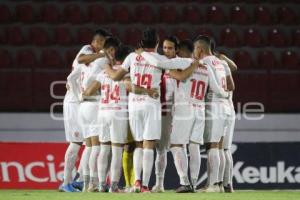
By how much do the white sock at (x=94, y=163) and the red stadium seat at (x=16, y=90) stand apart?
438 cm

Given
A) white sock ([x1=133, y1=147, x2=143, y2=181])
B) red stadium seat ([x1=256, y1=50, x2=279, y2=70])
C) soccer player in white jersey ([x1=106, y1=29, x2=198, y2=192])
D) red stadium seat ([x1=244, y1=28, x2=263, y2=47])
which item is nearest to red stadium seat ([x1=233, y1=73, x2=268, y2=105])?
red stadium seat ([x1=256, y1=50, x2=279, y2=70])

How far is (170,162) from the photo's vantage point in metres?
13.0

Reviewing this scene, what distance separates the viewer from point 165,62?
9.63 metres

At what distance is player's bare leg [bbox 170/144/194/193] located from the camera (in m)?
9.87

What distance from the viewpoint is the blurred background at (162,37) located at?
43.2ft

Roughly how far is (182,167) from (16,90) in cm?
544

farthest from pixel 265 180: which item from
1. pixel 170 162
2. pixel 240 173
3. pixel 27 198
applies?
pixel 27 198

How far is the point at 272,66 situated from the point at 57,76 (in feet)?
14.1

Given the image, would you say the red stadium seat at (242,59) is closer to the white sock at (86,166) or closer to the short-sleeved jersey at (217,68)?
the short-sleeved jersey at (217,68)

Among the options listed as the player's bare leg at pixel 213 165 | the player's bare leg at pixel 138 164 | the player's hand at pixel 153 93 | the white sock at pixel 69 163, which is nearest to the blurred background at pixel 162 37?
the white sock at pixel 69 163

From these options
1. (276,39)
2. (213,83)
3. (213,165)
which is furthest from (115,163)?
(276,39)

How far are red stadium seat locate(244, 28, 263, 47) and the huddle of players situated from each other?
6192mm

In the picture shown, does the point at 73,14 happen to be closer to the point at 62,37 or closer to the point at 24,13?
the point at 62,37

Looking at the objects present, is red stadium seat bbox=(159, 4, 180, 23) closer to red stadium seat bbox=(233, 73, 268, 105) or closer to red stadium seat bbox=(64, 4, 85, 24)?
red stadium seat bbox=(64, 4, 85, 24)
